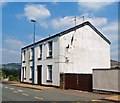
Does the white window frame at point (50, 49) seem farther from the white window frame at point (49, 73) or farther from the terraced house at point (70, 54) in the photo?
the white window frame at point (49, 73)

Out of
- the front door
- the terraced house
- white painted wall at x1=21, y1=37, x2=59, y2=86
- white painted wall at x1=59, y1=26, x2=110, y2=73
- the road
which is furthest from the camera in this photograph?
the front door

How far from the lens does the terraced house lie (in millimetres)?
29625

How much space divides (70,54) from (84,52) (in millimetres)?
1917

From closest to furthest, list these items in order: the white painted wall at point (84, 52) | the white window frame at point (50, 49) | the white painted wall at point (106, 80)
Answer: the white painted wall at point (106, 80)
the white painted wall at point (84, 52)
the white window frame at point (50, 49)

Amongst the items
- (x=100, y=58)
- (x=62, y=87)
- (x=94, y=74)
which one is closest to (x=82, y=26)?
(x=100, y=58)

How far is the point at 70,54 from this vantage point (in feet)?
99.0

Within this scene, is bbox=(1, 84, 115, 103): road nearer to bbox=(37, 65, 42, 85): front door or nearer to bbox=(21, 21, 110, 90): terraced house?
bbox=(21, 21, 110, 90): terraced house

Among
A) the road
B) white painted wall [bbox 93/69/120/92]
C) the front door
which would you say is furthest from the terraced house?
the road

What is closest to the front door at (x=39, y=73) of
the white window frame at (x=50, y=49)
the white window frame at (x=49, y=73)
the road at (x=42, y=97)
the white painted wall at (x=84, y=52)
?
the white window frame at (x=49, y=73)

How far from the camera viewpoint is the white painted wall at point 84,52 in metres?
29.9

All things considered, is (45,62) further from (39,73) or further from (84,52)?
(84,52)

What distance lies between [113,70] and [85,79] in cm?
399

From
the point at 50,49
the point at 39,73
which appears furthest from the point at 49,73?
the point at 39,73

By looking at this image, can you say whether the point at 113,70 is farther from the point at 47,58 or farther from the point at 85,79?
the point at 47,58
